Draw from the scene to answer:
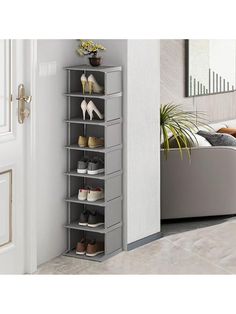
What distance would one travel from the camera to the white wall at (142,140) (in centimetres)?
398

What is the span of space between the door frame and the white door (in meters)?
0.03

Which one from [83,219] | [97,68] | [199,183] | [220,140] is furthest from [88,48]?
[220,140]

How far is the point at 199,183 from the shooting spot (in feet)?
15.8

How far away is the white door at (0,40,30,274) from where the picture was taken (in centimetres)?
326

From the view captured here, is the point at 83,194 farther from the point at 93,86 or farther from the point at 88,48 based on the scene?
the point at 88,48

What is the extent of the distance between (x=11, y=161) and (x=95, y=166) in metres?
0.68
